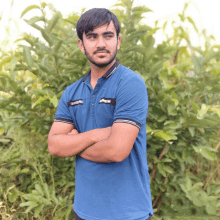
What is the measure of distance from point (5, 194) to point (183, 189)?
73.3 inches

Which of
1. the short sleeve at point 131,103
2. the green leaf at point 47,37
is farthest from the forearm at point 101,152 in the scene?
the green leaf at point 47,37

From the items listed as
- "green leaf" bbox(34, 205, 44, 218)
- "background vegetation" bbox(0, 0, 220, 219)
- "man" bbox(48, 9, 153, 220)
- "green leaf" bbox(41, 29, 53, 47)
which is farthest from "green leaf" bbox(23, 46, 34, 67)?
"green leaf" bbox(34, 205, 44, 218)

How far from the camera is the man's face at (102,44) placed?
56.2 inches

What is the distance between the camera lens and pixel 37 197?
7.73ft

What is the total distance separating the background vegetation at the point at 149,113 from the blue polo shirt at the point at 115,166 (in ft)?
1.65

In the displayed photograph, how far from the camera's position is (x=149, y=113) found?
224cm

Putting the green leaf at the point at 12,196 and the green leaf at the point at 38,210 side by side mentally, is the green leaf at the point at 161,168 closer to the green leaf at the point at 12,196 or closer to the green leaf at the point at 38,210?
the green leaf at the point at 38,210

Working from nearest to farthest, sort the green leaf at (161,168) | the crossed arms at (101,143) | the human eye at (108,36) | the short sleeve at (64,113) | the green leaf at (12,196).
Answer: the crossed arms at (101,143) → the human eye at (108,36) → the short sleeve at (64,113) → the green leaf at (161,168) → the green leaf at (12,196)

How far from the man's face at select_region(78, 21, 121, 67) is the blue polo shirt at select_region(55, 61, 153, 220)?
0.09m

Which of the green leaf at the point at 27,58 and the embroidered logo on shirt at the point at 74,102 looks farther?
the green leaf at the point at 27,58

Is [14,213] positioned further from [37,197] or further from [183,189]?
[183,189]

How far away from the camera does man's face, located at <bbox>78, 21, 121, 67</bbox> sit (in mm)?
1427

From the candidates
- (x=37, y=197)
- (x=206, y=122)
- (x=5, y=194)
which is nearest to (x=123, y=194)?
(x=206, y=122)

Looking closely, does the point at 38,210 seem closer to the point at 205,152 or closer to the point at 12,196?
the point at 12,196
